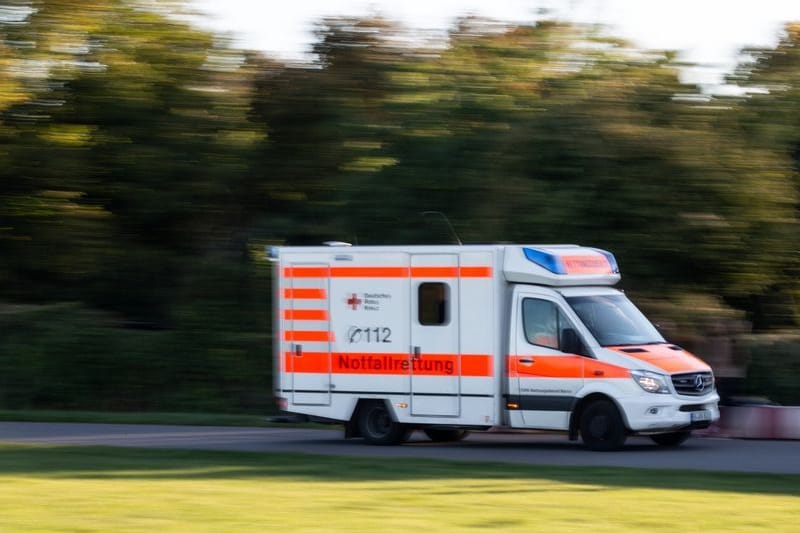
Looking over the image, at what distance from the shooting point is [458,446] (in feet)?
60.8

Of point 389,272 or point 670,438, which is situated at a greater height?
point 389,272

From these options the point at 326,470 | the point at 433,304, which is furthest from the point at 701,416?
the point at 326,470

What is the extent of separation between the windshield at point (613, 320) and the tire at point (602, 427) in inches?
32.0

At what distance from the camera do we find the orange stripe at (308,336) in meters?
18.6

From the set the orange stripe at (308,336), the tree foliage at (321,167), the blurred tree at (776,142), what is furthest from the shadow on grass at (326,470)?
the blurred tree at (776,142)

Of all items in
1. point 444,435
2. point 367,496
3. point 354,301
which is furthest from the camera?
point 444,435

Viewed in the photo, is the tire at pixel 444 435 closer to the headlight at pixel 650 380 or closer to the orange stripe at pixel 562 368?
the orange stripe at pixel 562 368

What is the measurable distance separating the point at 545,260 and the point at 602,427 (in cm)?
221

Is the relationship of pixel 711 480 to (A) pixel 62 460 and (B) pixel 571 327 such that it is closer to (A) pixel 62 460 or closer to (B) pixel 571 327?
(B) pixel 571 327

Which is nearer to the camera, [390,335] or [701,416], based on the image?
[701,416]

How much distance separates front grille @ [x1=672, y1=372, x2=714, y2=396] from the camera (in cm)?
1706

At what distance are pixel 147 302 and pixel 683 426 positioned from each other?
1419 cm

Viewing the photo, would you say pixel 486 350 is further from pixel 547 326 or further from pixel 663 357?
pixel 663 357

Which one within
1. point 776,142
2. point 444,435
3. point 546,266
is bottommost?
point 444,435
